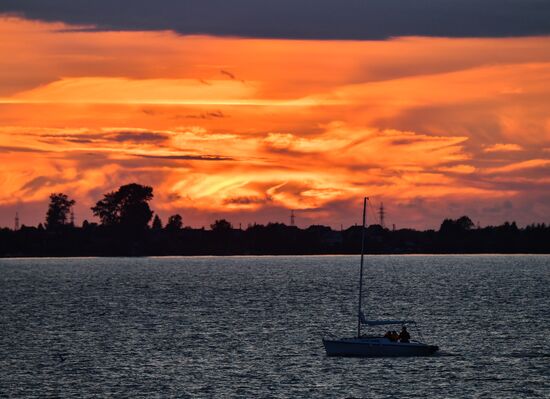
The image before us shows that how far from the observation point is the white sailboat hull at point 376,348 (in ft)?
328

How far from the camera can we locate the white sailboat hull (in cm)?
9988

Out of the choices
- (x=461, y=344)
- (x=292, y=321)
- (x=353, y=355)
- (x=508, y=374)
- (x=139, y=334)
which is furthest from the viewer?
(x=292, y=321)

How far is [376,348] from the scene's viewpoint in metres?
99.8

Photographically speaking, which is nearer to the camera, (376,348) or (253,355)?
(376,348)

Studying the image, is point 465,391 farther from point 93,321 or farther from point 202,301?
point 202,301

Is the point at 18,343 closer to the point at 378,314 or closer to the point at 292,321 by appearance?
the point at 292,321

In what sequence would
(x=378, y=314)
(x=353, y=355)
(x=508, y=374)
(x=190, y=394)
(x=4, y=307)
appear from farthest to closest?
(x=4, y=307)
(x=378, y=314)
(x=353, y=355)
(x=508, y=374)
(x=190, y=394)

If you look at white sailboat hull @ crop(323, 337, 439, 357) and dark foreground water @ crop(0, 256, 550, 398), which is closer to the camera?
dark foreground water @ crop(0, 256, 550, 398)

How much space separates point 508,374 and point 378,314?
7883cm

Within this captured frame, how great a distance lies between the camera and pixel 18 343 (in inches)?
4594

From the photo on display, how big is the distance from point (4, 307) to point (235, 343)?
264 feet

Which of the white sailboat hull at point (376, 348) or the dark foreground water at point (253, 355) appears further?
the white sailboat hull at point (376, 348)

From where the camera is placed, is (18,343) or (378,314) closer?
(18,343)

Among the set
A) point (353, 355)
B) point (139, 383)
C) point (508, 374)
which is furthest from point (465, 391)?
point (139, 383)
